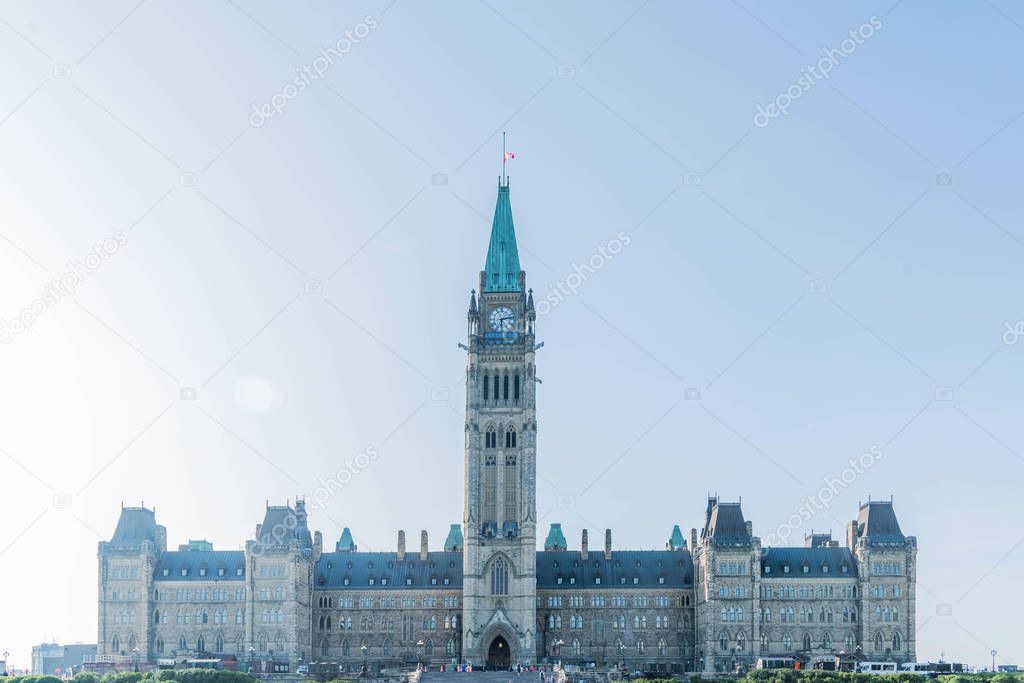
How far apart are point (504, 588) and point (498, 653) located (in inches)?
284

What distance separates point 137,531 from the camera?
164 m

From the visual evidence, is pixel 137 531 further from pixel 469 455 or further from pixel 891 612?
pixel 891 612

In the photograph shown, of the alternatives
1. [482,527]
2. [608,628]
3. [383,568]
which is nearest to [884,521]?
[608,628]

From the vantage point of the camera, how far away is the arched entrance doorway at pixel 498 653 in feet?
516

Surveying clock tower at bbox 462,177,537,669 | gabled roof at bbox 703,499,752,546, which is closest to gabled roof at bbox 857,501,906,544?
gabled roof at bbox 703,499,752,546

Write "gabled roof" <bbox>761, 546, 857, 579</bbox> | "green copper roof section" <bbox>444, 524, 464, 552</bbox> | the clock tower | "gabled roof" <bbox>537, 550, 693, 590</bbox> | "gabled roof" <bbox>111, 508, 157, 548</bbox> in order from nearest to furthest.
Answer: the clock tower, "gabled roof" <bbox>761, 546, 857, 579</bbox>, "gabled roof" <bbox>111, 508, 157, 548</bbox>, "gabled roof" <bbox>537, 550, 693, 590</bbox>, "green copper roof section" <bbox>444, 524, 464, 552</bbox>

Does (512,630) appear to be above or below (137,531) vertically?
below

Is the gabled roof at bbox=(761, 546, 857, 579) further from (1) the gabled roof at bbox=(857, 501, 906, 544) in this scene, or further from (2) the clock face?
(2) the clock face

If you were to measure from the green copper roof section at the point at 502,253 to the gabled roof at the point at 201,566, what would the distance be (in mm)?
40907

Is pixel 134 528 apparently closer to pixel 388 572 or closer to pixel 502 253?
pixel 388 572

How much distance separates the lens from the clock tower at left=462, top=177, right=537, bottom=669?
15638 centimetres

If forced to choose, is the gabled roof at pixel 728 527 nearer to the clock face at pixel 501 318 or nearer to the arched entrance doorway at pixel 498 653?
the arched entrance doorway at pixel 498 653

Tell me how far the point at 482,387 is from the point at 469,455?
7.76m

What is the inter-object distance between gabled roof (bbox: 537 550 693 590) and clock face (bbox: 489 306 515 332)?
26.7m
